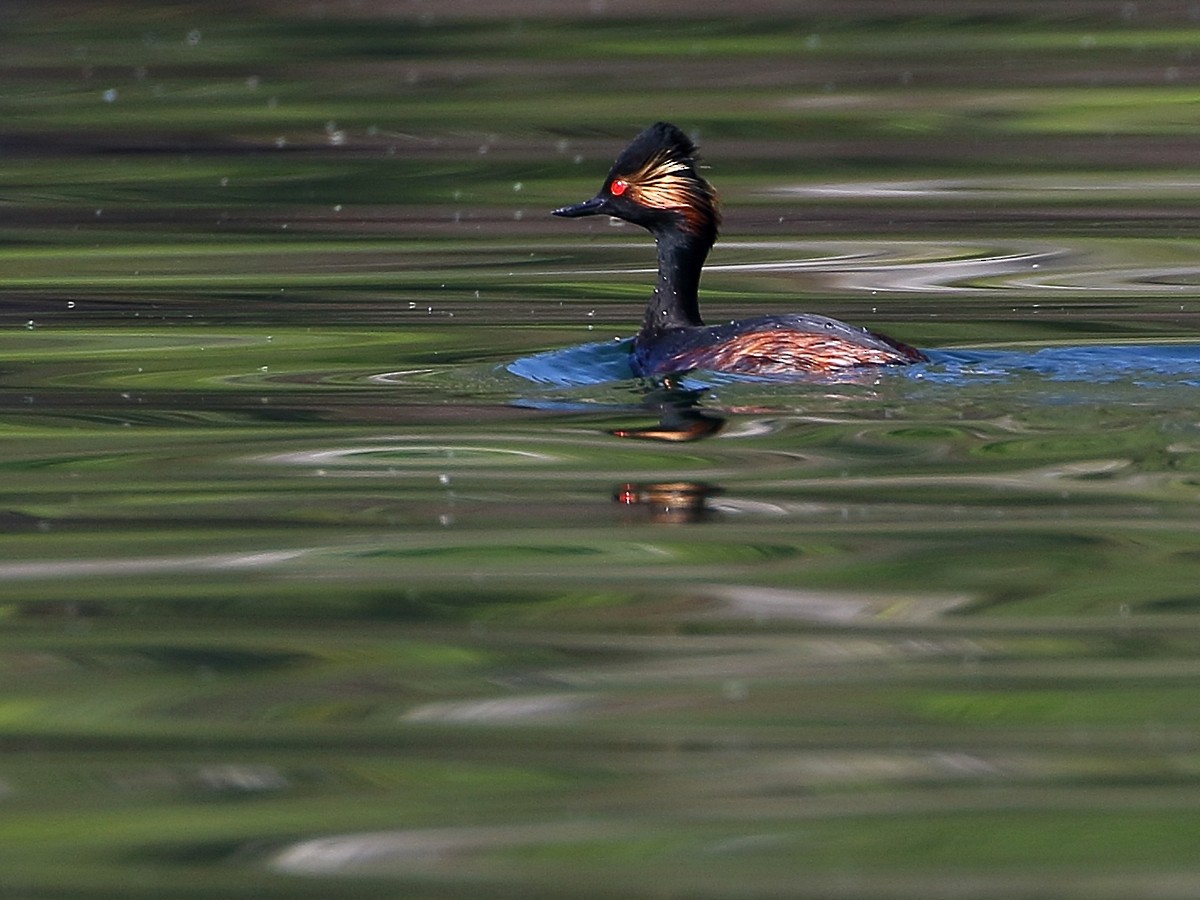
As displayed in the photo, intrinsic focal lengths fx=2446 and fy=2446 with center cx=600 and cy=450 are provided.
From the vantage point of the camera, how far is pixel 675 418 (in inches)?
288

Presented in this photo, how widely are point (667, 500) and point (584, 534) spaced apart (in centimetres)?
38

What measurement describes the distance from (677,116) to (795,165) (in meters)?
1.31

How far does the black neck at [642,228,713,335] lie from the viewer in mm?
8680

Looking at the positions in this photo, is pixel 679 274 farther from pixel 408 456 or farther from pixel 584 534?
pixel 584 534

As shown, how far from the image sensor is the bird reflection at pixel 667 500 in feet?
19.3

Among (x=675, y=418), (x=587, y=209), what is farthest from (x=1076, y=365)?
(x=587, y=209)

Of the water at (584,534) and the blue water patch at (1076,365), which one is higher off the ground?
the blue water patch at (1076,365)

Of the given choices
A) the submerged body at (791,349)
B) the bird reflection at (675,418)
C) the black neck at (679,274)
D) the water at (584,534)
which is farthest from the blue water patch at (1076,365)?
the black neck at (679,274)

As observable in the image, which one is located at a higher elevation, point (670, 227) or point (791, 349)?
point (670, 227)

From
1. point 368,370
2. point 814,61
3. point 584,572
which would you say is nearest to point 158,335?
point 368,370

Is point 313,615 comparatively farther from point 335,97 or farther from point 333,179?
point 335,97

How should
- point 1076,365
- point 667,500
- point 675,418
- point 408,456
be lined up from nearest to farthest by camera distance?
1. point 667,500
2. point 408,456
3. point 675,418
4. point 1076,365

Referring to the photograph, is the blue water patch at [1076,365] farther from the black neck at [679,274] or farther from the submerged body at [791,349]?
the black neck at [679,274]

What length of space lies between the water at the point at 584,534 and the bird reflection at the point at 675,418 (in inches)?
0.9
